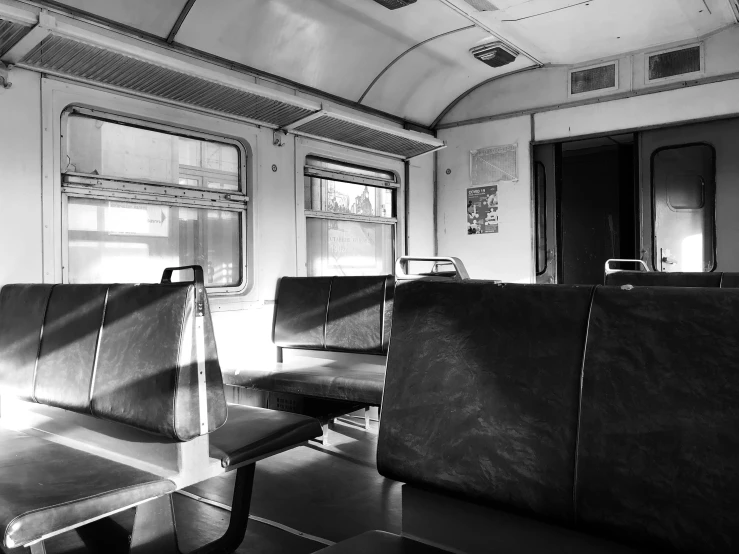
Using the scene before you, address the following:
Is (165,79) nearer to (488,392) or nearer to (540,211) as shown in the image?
(488,392)

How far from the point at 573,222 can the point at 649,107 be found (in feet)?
12.4

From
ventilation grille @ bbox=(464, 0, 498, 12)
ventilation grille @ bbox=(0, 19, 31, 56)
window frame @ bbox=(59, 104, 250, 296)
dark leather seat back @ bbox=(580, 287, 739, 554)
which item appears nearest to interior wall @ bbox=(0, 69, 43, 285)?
window frame @ bbox=(59, 104, 250, 296)

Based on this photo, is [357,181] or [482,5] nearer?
[482,5]

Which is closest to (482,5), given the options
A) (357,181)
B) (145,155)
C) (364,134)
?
(364,134)

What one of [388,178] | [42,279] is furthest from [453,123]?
[42,279]

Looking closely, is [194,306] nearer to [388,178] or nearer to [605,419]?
[605,419]

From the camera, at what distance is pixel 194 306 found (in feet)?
5.93

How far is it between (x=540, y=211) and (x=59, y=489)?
4864 millimetres

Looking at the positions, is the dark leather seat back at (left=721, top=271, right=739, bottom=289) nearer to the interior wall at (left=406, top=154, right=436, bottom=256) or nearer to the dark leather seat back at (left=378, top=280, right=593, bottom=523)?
the dark leather seat back at (left=378, top=280, right=593, bottom=523)

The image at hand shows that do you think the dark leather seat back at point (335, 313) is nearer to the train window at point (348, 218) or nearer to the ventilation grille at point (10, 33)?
the train window at point (348, 218)

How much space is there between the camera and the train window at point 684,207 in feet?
15.6

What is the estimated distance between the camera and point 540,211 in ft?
18.4

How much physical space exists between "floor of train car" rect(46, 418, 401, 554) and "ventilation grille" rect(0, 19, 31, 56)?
214 cm

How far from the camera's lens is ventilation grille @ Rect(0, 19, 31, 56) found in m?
2.53
